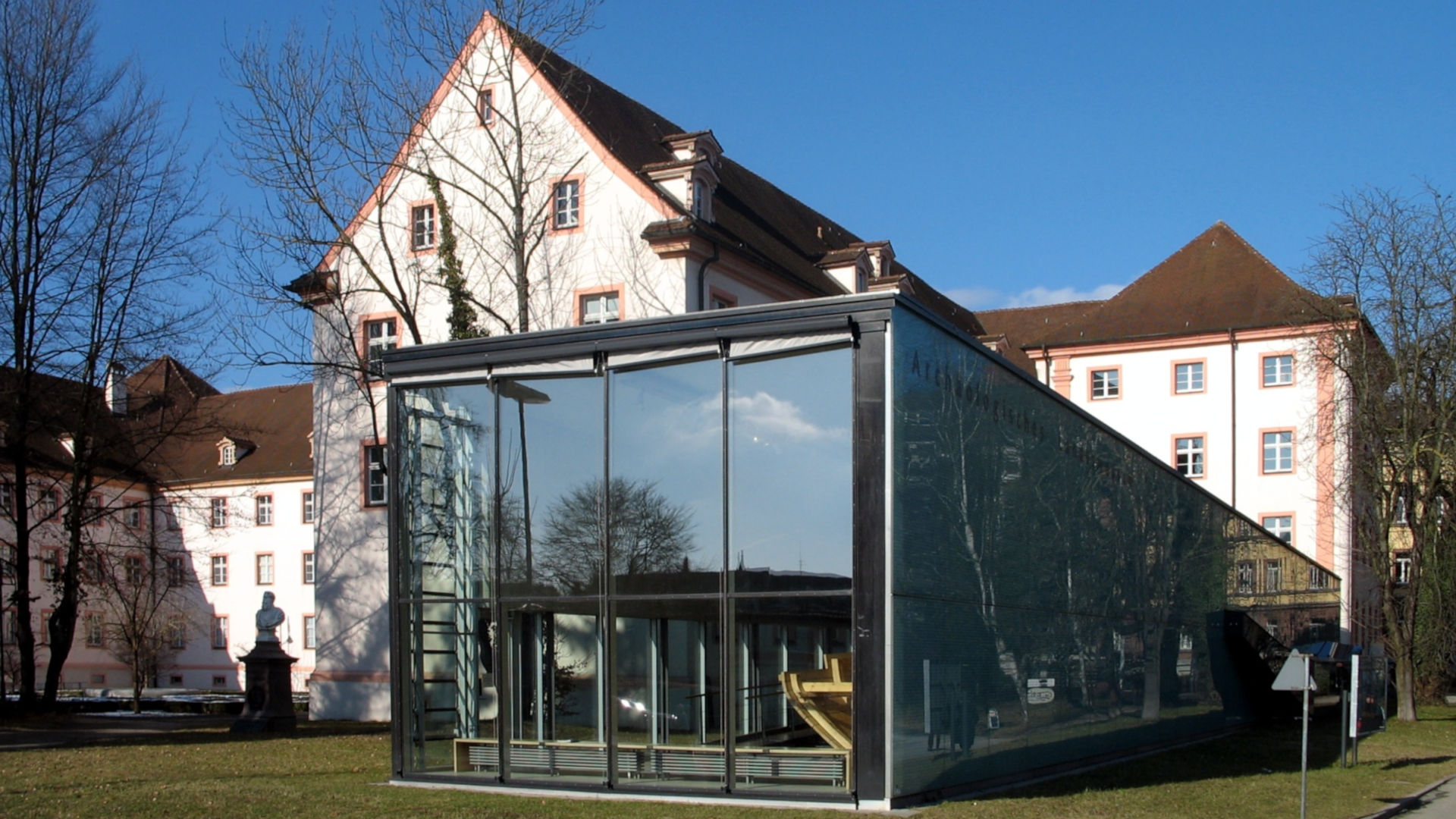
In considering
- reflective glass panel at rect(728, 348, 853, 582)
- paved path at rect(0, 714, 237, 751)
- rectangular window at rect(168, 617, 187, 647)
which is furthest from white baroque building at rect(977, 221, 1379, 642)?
rectangular window at rect(168, 617, 187, 647)

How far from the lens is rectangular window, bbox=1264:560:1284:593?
110ft

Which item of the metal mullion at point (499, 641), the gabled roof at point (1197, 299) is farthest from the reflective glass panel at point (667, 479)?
the gabled roof at point (1197, 299)

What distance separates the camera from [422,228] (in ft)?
106

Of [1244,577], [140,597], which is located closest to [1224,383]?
[1244,577]

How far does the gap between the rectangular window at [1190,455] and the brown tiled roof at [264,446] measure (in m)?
33.6

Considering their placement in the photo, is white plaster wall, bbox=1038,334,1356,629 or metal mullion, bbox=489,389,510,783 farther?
white plaster wall, bbox=1038,334,1356,629

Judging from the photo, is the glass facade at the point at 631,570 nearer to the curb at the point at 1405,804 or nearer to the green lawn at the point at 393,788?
the green lawn at the point at 393,788

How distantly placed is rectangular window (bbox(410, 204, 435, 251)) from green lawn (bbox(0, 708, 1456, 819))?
1195 cm

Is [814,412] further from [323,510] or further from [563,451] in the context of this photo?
[323,510]

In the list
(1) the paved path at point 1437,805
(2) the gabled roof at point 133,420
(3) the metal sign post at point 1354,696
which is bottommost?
(1) the paved path at point 1437,805

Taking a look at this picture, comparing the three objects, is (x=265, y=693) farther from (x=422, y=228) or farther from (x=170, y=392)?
(x=422, y=228)

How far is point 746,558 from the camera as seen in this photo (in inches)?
585

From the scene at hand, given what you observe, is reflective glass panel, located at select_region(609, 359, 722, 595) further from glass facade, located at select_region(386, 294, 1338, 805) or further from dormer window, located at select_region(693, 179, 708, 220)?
dormer window, located at select_region(693, 179, 708, 220)

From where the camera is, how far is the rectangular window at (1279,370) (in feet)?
156
